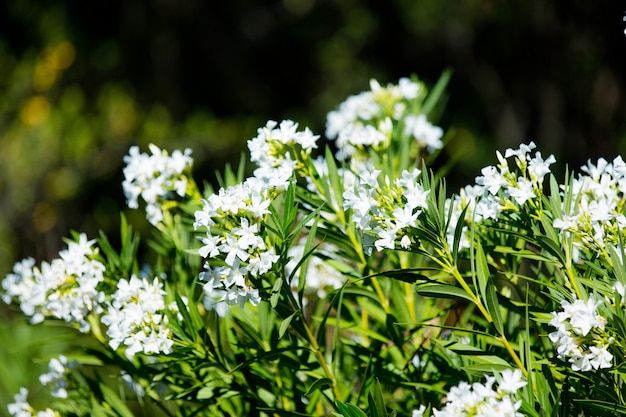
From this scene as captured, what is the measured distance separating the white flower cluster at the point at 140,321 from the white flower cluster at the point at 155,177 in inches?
6.6

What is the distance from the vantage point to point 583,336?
57 centimetres

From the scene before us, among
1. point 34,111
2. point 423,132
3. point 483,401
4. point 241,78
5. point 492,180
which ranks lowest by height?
point 483,401

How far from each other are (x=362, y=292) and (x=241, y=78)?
18.4 ft

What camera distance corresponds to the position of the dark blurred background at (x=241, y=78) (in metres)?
3.40

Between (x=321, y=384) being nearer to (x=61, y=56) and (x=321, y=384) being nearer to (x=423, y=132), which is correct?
(x=423, y=132)

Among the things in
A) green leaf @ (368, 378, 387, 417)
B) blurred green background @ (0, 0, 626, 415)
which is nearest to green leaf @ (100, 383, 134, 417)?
green leaf @ (368, 378, 387, 417)

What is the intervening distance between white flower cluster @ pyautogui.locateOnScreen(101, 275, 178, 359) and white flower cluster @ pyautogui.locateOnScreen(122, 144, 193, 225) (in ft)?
0.55

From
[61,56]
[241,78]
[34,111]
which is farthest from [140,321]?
[241,78]

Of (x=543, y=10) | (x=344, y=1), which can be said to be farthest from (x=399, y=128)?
(x=344, y=1)

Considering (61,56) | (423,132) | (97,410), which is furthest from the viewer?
(61,56)

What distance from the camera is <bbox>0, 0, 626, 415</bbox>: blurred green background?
11.1 feet

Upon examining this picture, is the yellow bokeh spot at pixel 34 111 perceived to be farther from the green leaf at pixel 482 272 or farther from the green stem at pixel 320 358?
the green leaf at pixel 482 272

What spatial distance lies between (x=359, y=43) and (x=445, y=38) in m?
0.74

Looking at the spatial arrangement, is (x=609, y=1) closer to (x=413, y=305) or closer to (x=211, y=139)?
(x=211, y=139)
